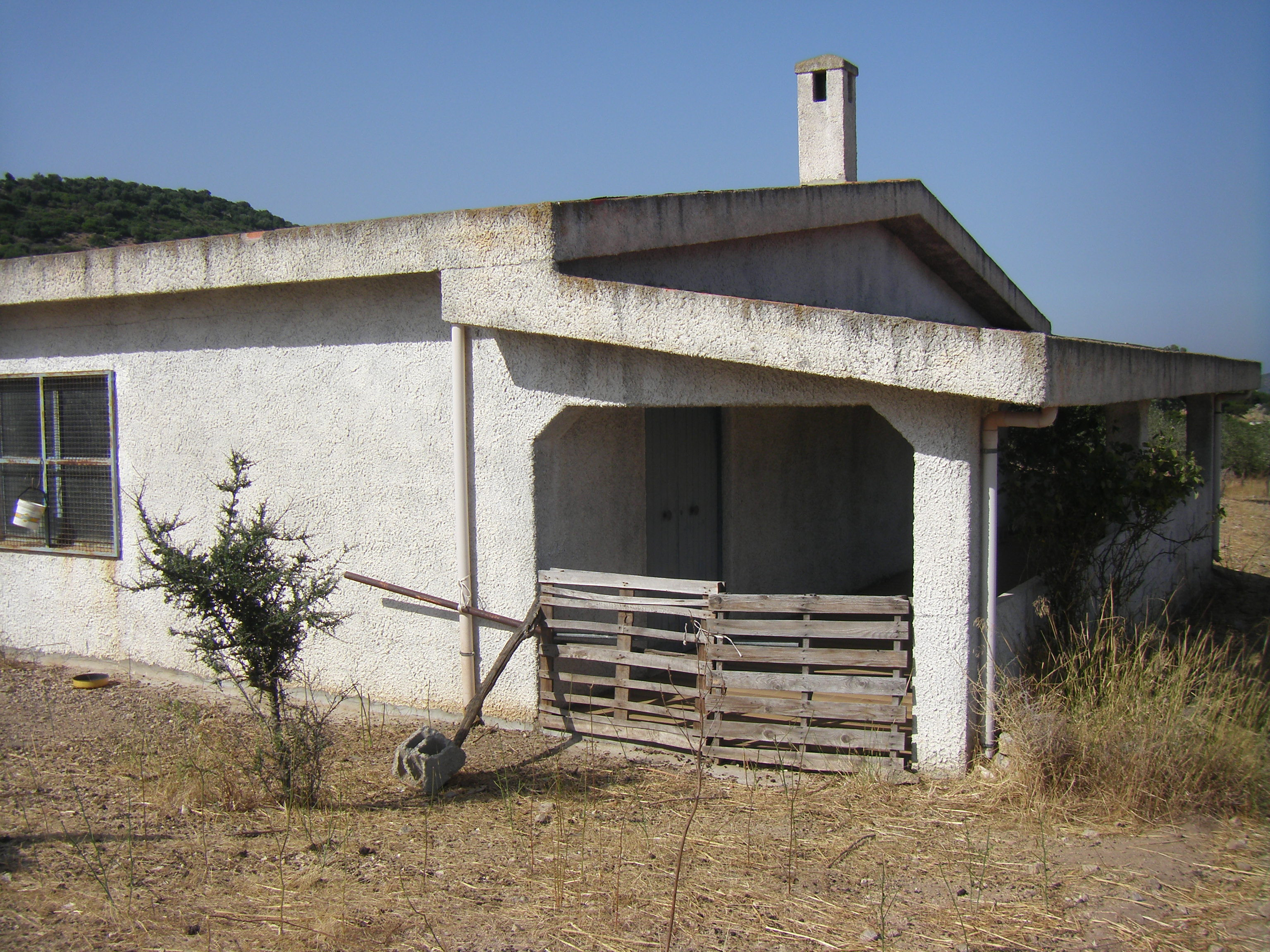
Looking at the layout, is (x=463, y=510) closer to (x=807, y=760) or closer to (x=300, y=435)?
(x=300, y=435)

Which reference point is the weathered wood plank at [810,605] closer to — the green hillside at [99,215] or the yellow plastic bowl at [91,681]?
the yellow plastic bowl at [91,681]

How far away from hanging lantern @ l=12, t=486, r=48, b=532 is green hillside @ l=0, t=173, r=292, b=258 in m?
9.22

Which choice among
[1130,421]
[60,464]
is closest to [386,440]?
[60,464]

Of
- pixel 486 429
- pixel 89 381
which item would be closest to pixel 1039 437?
pixel 486 429

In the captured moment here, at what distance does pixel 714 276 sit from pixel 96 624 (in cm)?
556

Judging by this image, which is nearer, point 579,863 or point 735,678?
point 579,863

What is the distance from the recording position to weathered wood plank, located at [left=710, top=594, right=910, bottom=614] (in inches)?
209

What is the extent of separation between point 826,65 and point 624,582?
22.2 ft

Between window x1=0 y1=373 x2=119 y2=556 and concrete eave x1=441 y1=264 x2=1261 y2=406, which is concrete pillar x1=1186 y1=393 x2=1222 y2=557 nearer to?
concrete eave x1=441 y1=264 x2=1261 y2=406

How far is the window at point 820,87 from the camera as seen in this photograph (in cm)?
1025

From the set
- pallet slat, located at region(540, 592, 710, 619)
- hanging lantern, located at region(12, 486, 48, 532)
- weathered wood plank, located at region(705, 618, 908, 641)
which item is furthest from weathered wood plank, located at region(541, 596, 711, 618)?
hanging lantern, located at region(12, 486, 48, 532)

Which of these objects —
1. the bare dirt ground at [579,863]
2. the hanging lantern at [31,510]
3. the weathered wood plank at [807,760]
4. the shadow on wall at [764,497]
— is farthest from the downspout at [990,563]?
the hanging lantern at [31,510]

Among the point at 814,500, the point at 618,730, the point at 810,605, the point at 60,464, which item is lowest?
the point at 618,730

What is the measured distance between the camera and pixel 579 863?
4.32 metres
